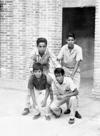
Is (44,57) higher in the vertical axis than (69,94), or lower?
higher

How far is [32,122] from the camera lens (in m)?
7.52

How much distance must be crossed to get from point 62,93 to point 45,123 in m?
A: 0.67

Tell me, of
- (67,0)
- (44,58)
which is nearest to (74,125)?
(44,58)

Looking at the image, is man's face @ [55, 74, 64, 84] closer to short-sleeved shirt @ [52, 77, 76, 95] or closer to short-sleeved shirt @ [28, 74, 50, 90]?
short-sleeved shirt @ [52, 77, 76, 95]

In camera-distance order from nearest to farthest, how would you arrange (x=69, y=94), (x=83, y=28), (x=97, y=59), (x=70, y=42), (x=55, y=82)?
(x=69, y=94)
(x=55, y=82)
(x=70, y=42)
(x=97, y=59)
(x=83, y=28)

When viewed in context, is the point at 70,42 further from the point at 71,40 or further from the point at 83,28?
the point at 83,28

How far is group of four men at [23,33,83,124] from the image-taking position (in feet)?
24.6

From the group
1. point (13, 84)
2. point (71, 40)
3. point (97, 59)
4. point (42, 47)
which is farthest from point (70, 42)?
point (13, 84)

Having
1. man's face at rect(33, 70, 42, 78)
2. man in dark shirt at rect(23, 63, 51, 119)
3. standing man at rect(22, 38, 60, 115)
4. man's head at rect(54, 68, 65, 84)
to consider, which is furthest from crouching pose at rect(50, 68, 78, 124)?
standing man at rect(22, 38, 60, 115)

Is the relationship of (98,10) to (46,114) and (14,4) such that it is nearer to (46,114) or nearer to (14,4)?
(14,4)

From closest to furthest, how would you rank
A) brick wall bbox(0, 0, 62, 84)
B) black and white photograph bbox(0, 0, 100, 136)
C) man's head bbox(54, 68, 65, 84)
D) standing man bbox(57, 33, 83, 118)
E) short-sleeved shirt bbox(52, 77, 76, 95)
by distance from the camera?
1. man's head bbox(54, 68, 65, 84)
2. black and white photograph bbox(0, 0, 100, 136)
3. short-sleeved shirt bbox(52, 77, 76, 95)
4. standing man bbox(57, 33, 83, 118)
5. brick wall bbox(0, 0, 62, 84)

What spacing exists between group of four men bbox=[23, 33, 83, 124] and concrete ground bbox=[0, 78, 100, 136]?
0.17m

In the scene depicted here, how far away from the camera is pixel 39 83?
782cm

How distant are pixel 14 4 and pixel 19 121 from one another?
4231 mm
